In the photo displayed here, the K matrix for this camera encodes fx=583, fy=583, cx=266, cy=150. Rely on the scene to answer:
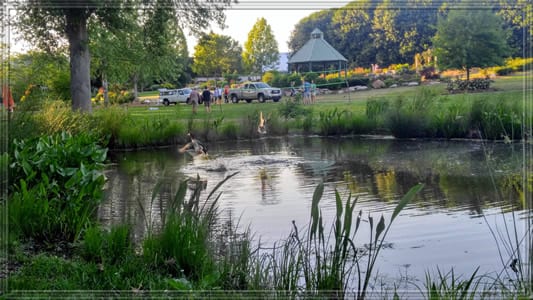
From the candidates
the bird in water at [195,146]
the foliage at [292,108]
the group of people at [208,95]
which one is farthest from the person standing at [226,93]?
the bird in water at [195,146]

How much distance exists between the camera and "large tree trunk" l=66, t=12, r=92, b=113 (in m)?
6.28

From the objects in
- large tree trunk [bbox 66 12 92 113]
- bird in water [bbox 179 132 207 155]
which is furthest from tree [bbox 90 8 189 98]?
bird in water [bbox 179 132 207 155]

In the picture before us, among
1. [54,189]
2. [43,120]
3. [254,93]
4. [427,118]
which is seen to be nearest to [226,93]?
[254,93]

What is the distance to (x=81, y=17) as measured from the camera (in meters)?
6.29

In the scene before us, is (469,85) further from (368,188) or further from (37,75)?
(37,75)

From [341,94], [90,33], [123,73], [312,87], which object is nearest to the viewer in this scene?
[312,87]

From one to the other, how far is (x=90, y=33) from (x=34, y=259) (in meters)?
4.88

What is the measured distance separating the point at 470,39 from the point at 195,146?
274 inches

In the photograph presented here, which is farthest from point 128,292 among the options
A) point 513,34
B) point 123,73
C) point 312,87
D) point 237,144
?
point 237,144

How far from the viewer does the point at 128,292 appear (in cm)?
273

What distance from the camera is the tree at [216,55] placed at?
524 cm

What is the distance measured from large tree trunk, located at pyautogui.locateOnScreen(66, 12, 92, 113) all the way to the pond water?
120 centimetres

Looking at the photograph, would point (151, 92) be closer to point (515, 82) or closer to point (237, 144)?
point (237, 144)

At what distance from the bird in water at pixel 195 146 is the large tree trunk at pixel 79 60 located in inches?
80.0
